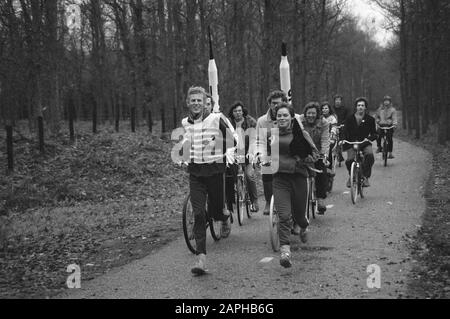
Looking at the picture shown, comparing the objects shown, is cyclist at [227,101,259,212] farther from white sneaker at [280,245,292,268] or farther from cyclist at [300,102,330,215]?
white sneaker at [280,245,292,268]

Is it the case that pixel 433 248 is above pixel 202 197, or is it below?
below

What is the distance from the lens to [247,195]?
11.6 m

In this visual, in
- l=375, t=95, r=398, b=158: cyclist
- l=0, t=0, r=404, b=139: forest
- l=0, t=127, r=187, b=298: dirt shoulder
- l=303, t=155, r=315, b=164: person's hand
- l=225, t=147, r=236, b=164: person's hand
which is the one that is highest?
l=0, t=0, r=404, b=139: forest

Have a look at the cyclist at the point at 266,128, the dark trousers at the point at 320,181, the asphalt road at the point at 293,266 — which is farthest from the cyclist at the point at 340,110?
the cyclist at the point at 266,128

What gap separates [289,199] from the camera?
8070mm

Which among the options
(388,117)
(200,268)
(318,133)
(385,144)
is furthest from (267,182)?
(388,117)

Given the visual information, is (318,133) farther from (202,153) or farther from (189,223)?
(202,153)

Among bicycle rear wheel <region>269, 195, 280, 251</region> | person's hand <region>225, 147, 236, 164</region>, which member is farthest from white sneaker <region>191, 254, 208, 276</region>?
person's hand <region>225, 147, 236, 164</region>

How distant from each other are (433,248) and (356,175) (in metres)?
5.07

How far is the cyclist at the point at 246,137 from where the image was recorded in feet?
37.8

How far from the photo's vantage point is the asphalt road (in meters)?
6.39

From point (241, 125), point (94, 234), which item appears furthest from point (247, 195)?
point (94, 234)

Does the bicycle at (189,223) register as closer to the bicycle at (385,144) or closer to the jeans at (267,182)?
the jeans at (267,182)

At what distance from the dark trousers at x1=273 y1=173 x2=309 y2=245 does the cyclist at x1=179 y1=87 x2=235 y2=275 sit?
0.79 m
